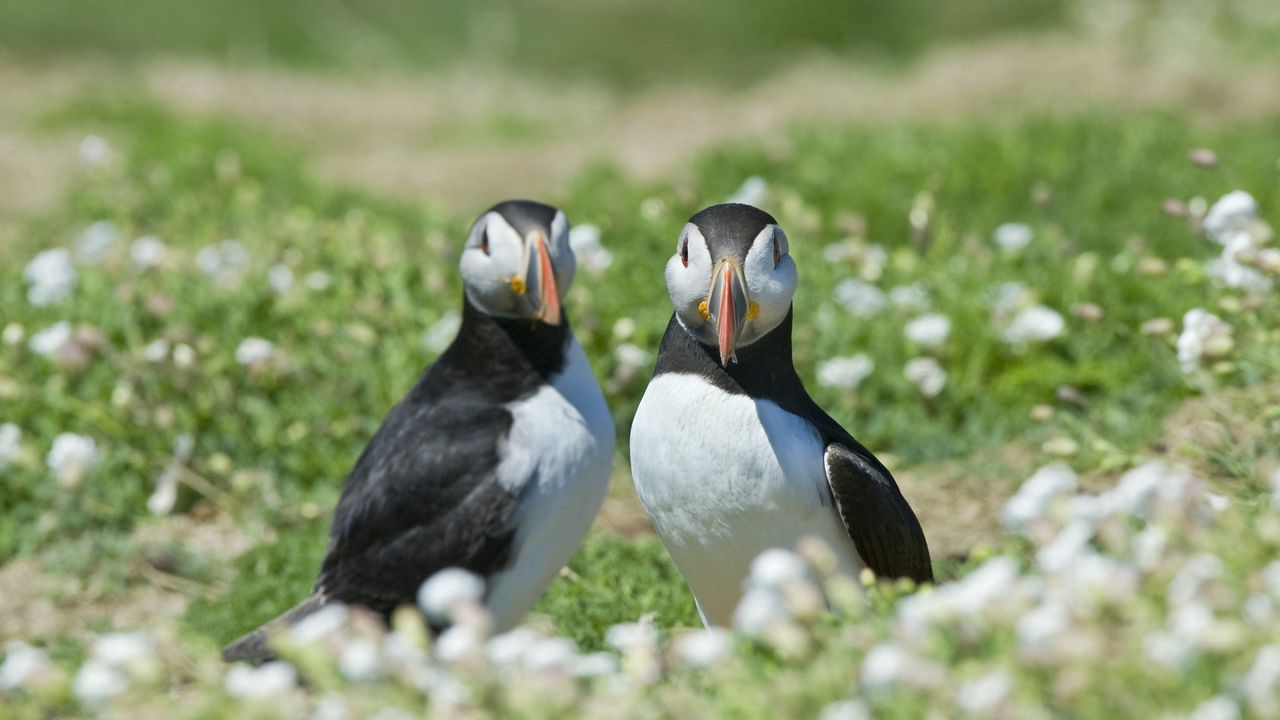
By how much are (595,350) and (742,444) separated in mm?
2910

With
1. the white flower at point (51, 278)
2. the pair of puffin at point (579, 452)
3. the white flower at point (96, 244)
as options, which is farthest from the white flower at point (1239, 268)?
the white flower at point (96, 244)

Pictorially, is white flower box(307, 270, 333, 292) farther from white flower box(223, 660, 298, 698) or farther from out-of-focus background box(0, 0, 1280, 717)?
white flower box(223, 660, 298, 698)

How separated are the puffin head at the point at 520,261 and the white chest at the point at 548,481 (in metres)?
0.25

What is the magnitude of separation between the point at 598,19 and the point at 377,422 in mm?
19210

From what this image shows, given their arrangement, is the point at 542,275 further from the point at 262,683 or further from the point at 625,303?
the point at 625,303

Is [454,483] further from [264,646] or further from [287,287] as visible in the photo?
[287,287]

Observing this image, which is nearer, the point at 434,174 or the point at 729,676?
the point at 729,676

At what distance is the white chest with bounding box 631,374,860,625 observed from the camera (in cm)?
384

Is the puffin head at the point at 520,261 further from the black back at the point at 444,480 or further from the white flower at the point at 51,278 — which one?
the white flower at the point at 51,278

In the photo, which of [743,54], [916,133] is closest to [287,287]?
[916,133]

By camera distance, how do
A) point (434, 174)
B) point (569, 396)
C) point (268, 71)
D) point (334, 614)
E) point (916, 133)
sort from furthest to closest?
1. point (268, 71)
2. point (434, 174)
3. point (916, 133)
4. point (569, 396)
5. point (334, 614)

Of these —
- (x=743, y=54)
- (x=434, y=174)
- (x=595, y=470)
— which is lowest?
(x=743, y=54)

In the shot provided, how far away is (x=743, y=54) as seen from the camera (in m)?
22.7

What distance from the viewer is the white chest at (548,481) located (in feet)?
13.7
